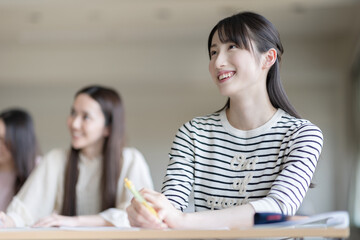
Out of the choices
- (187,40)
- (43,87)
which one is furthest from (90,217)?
(43,87)

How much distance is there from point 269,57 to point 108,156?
3.52ft

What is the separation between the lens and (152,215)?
0.99 metres

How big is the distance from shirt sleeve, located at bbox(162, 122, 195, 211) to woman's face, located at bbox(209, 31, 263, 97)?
0.17m

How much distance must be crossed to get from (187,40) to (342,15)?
78.7 inches

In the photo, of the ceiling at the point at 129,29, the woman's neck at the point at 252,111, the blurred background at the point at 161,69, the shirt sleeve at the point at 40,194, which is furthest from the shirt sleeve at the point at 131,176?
the blurred background at the point at 161,69

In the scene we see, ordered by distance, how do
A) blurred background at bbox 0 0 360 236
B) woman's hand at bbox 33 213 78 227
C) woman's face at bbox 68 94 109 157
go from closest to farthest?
woman's hand at bbox 33 213 78 227
woman's face at bbox 68 94 109 157
blurred background at bbox 0 0 360 236

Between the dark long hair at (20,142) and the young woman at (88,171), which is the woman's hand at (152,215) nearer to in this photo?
the young woman at (88,171)

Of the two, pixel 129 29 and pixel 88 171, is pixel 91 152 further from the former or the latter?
pixel 129 29

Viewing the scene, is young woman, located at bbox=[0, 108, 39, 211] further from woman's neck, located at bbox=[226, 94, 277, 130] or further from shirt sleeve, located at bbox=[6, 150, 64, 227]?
woman's neck, located at bbox=[226, 94, 277, 130]

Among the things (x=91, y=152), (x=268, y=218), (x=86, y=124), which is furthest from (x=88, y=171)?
(x=268, y=218)

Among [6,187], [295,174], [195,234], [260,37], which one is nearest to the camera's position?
[195,234]

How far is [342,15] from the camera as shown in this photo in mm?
5789

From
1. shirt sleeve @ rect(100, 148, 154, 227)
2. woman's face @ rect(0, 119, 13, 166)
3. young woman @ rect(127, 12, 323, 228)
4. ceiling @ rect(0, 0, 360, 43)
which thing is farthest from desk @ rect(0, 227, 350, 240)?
ceiling @ rect(0, 0, 360, 43)

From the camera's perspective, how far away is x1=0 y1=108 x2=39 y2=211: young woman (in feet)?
8.28
